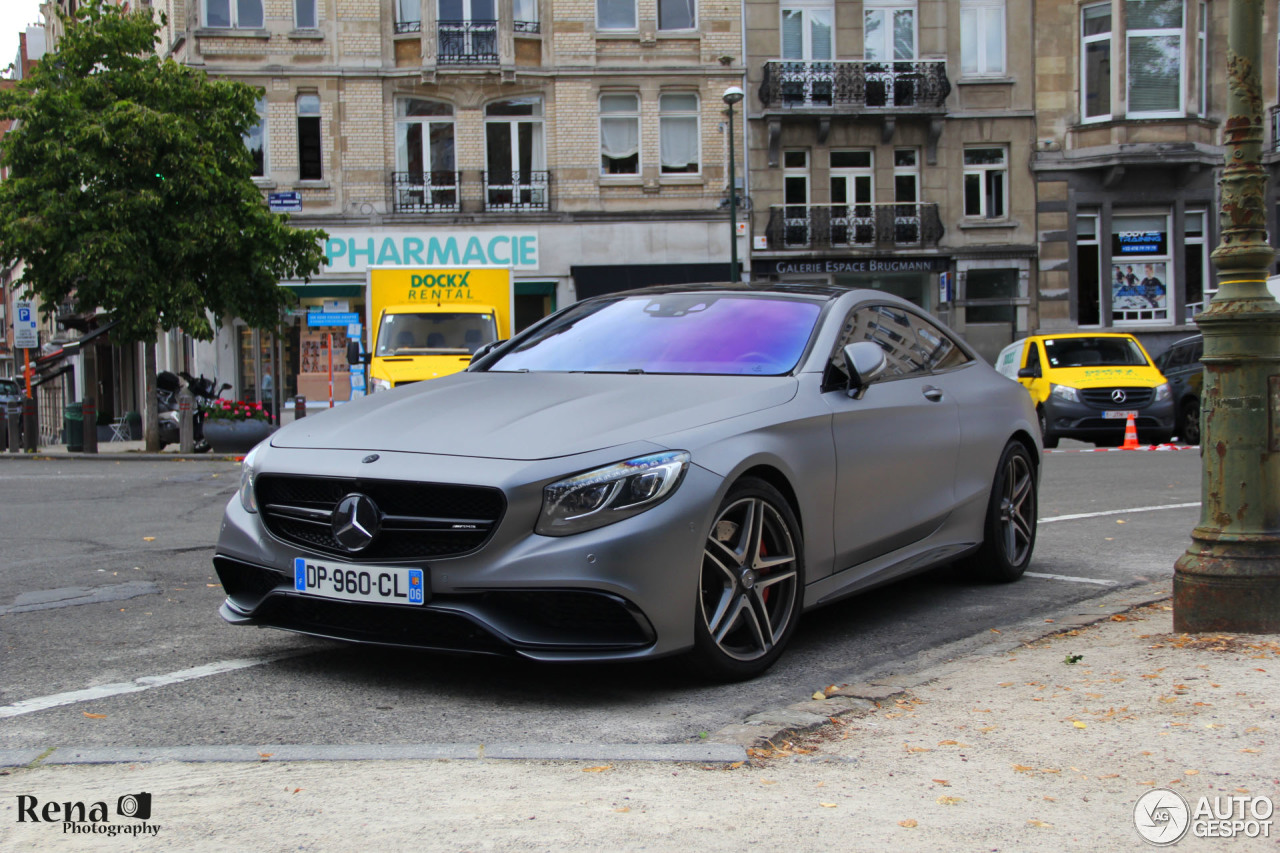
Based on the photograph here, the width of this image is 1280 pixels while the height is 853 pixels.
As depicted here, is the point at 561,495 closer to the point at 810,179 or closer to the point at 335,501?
the point at 335,501

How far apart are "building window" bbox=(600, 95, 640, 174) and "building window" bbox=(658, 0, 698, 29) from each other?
6.17 feet

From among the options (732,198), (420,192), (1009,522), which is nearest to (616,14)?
(420,192)

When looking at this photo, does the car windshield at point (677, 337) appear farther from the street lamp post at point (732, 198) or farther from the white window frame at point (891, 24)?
the white window frame at point (891, 24)

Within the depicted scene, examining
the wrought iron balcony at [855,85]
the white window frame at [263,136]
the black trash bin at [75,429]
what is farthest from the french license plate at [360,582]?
the wrought iron balcony at [855,85]

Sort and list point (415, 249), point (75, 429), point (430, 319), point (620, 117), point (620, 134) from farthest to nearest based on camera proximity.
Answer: point (620, 134) < point (620, 117) < point (415, 249) < point (75, 429) < point (430, 319)

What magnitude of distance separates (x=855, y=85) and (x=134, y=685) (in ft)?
91.7

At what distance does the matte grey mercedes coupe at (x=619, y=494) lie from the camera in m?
4.08

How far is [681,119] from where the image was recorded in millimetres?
30109

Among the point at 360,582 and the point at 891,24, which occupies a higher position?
the point at 891,24

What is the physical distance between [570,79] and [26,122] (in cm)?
1254

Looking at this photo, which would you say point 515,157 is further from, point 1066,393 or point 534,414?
point 534,414

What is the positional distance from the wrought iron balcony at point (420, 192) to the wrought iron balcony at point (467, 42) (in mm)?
2551

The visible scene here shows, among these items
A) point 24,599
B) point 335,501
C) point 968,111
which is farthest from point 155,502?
point 968,111

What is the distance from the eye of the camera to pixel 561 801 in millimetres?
3205
